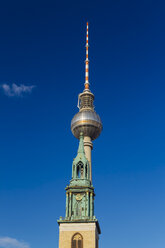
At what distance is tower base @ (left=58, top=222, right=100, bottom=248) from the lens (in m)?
68.1

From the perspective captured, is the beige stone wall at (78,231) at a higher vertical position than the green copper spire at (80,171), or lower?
lower

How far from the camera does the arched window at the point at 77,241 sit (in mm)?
68250

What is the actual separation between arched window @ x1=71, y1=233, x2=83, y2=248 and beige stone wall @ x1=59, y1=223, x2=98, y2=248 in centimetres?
56

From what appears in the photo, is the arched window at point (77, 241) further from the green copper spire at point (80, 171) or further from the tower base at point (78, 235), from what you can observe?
the green copper spire at point (80, 171)

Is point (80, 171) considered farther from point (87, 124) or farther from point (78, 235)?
point (87, 124)

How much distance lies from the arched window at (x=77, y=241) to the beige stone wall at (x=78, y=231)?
0.56m

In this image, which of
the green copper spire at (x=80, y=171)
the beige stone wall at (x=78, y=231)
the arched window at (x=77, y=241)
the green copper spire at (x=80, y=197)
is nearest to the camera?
the beige stone wall at (x=78, y=231)

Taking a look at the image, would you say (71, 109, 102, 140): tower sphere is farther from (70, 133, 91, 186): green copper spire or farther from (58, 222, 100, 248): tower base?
(58, 222, 100, 248): tower base

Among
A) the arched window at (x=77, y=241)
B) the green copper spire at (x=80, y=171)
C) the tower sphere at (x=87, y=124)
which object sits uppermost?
the tower sphere at (x=87, y=124)

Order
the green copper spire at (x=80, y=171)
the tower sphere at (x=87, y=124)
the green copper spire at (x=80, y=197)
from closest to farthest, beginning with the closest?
the green copper spire at (x=80, y=197), the green copper spire at (x=80, y=171), the tower sphere at (x=87, y=124)

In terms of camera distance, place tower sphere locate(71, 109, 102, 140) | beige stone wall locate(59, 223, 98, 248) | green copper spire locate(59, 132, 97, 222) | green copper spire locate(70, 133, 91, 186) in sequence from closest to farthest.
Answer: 1. beige stone wall locate(59, 223, 98, 248)
2. green copper spire locate(59, 132, 97, 222)
3. green copper spire locate(70, 133, 91, 186)
4. tower sphere locate(71, 109, 102, 140)

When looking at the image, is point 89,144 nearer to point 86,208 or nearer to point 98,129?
point 98,129

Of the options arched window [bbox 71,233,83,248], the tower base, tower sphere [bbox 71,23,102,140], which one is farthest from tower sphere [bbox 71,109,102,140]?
arched window [bbox 71,233,83,248]

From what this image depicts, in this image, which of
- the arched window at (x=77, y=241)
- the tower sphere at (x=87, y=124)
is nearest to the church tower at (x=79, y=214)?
the arched window at (x=77, y=241)
